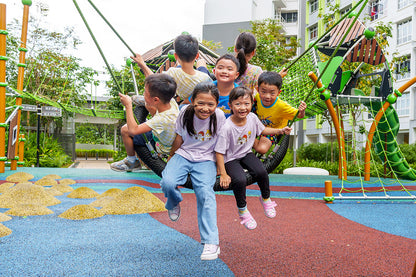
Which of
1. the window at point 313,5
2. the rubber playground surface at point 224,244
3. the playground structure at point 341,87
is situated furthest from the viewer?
the window at point 313,5

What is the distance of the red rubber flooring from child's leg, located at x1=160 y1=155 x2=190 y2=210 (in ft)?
5.04

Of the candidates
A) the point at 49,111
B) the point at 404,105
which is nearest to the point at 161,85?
the point at 49,111

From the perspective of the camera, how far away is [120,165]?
3.20 metres

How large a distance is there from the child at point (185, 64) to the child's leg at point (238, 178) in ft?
2.34

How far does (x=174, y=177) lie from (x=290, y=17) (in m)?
31.9

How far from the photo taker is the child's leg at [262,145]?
2842mm

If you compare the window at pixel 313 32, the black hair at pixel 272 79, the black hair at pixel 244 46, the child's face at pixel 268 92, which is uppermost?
the window at pixel 313 32

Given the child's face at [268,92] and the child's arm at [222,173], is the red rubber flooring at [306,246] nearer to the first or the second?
the child's arm at [222,173]

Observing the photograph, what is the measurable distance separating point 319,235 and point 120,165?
10.5 ft

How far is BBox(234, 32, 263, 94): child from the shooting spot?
9.83 feet

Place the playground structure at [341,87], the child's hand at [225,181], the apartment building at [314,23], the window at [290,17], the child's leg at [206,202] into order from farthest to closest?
1. the window at [290,17]
2. the apartment building at [314,23]
3. the playground structure at [341,87]
4. the child's hand at [225,181]
5. the child's leg at [206,202]

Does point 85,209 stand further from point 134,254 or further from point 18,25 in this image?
point 18,25

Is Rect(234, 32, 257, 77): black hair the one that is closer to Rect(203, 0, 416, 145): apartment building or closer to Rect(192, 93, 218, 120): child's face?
Rect(192, 93, 218, 120): child's face

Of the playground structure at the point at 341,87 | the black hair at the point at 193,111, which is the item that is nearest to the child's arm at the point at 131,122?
the black hair at the point at 193,111
